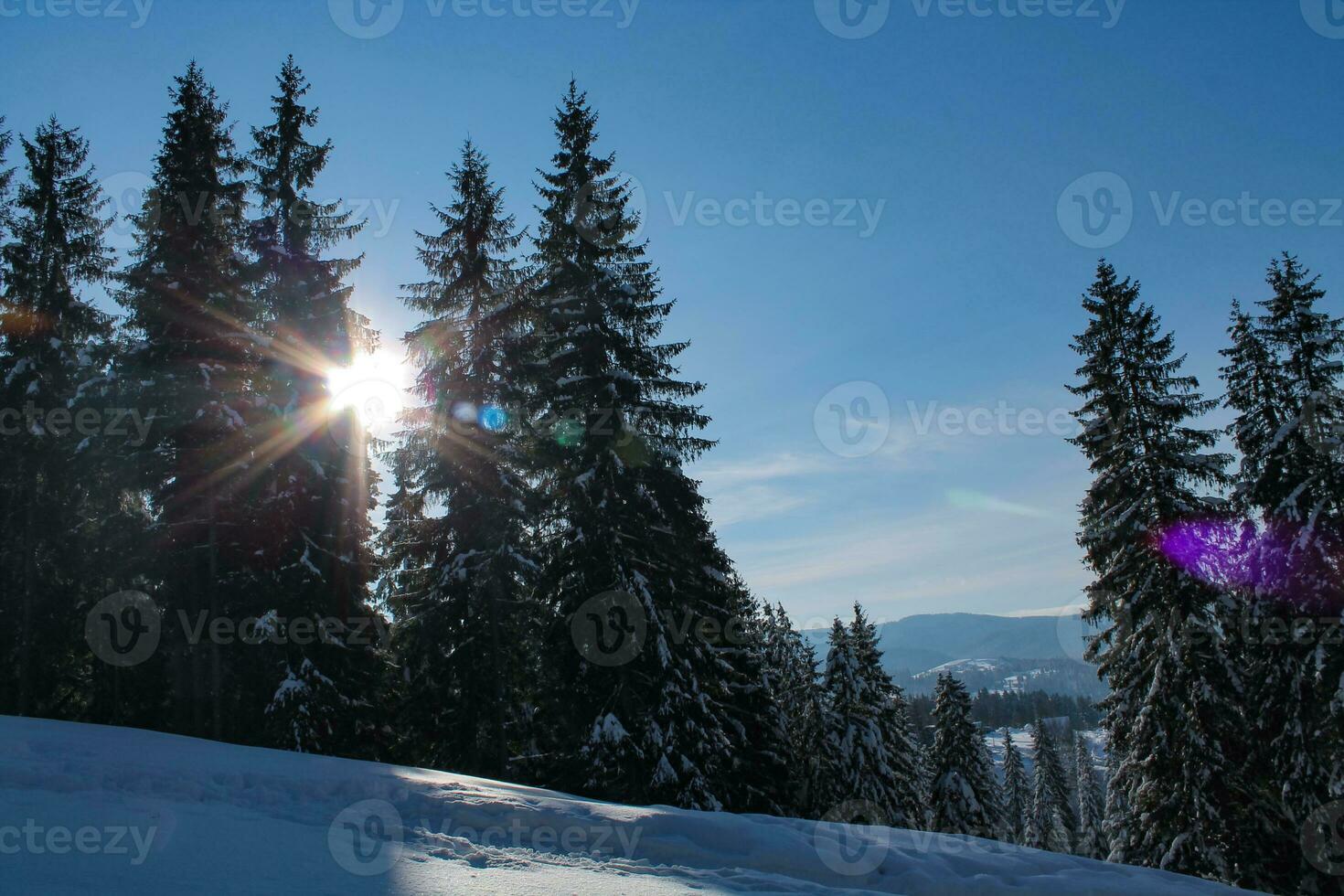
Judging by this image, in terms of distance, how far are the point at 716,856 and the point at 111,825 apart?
6.53 metres

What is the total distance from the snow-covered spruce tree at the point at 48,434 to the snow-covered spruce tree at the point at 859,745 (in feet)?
86.9

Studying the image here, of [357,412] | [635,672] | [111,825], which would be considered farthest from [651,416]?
[111,825]

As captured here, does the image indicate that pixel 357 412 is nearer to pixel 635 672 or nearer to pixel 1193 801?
pixel 635 672

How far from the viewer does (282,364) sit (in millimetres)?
19875

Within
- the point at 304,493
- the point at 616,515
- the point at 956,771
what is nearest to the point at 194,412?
the point at 304,493

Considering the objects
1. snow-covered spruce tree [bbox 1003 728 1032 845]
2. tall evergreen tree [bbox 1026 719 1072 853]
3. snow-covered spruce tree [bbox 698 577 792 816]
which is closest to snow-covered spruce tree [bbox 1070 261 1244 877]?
snow-covered spruce tree [bbox 698 577 792 816]

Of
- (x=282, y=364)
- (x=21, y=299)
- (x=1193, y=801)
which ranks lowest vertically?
(x=1193, y=801)

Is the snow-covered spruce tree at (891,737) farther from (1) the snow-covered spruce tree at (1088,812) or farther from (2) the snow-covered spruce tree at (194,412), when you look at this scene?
(1) the snow-covered spruce tree at (1088,812)

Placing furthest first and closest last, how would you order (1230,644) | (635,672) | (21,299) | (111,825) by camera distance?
1. (21,299)
2. (1230,644)
3. (635,672)
4. (111,825)

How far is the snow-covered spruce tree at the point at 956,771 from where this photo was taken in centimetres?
3812

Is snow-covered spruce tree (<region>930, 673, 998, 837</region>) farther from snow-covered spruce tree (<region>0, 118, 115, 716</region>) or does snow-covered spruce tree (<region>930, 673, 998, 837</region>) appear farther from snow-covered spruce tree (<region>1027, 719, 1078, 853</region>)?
snow-covered spruce tree (<region>0, 118, 115, 716</region>)

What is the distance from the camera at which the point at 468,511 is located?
19922 millimetres

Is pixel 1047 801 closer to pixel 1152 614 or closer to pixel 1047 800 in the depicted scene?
pixel 1047 800

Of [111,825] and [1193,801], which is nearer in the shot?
[111,825]
